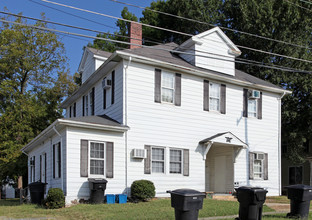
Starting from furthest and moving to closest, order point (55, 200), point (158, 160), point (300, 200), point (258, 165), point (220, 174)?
point (258, 165)
point (220, 174)
point (158, 160)
point (55, 200)
point (300, 200)

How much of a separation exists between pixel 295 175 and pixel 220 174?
47.9 feet

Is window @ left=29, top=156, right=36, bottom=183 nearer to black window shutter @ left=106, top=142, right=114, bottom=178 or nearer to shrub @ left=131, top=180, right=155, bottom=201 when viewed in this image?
black window shutter @ left=106, top=142, right=114, bottom=178

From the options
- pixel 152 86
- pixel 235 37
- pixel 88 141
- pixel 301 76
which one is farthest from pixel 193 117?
pixel 235 37

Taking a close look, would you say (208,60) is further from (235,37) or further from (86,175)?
(235,37)

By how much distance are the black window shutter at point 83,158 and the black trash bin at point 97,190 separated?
18.4 inches

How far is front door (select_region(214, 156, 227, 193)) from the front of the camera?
66.6ft

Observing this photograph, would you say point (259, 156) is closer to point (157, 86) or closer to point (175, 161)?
point (175, 161)

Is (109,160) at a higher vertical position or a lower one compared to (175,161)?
higher

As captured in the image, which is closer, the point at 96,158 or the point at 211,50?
the point at 96,158

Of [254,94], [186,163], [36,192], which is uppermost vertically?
[254,94]

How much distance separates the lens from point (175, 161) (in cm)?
1780

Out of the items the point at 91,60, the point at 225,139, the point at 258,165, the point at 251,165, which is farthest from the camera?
the point at 91,60

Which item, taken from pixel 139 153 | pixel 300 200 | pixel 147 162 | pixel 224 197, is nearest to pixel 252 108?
pixel 224 197

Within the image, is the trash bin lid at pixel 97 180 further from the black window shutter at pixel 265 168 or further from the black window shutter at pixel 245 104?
the black window shutter at pixel 265 168
